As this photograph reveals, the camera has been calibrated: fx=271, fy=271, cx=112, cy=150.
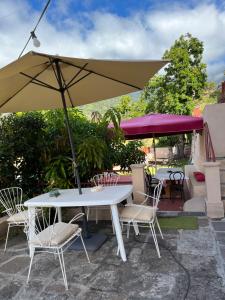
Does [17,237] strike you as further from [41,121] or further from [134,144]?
[134,144]

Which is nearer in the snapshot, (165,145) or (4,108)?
(4,108)

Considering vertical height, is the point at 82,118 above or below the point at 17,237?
above

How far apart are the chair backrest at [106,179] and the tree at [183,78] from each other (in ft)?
49.1

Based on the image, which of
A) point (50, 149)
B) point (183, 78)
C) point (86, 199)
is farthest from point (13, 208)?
point (183, 78)

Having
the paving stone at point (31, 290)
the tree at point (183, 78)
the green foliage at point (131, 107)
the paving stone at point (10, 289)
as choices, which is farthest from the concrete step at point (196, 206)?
the green foliage at point (131, 107)

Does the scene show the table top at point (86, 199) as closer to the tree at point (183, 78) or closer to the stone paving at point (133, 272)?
the stone paving at point (133, 272)

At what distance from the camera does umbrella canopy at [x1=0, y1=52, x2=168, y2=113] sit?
3213 mm

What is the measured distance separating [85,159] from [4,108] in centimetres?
181

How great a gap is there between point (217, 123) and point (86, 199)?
5.10m

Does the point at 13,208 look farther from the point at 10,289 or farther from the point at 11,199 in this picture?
the point at 10,289

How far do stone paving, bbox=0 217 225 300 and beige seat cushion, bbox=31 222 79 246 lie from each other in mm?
487

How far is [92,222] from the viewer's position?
5367 millimetres

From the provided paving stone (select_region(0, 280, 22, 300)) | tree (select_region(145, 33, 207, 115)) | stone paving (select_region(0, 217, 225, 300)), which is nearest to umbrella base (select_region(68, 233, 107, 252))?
stone paving (select_region(0, 217, 225, 300))

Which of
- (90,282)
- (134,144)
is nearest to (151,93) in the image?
(134,144)
